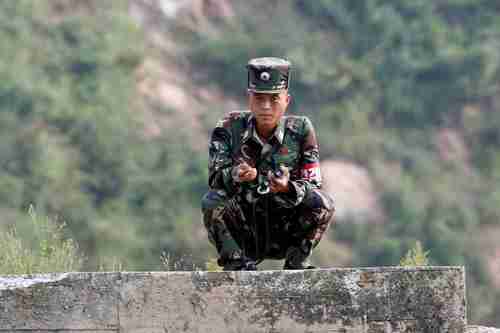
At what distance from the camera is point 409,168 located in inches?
1724

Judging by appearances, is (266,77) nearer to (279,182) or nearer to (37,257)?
(279,182)

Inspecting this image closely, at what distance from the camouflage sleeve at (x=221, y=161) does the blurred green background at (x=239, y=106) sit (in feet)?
69.2

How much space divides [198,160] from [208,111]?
3839 millimetres

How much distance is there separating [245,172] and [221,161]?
319mm

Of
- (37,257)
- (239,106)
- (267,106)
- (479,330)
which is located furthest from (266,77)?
(239,106)

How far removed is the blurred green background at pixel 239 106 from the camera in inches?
1451

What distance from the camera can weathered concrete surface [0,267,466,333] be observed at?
28.5 ft

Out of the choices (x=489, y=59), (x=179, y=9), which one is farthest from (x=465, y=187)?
(x=179, y=9)

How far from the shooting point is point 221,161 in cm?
938

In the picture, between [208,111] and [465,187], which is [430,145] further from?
[208,111]

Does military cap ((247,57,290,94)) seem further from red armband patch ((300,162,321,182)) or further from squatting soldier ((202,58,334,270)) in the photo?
red armband patch ((300,162,321,182))

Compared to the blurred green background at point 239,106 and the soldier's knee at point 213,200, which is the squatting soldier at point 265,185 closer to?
the soldier's knee at point 213,200

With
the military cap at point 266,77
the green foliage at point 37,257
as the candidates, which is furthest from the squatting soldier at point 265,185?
the green foliage at point 37,257

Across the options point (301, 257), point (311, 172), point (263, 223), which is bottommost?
point (301, 257)
